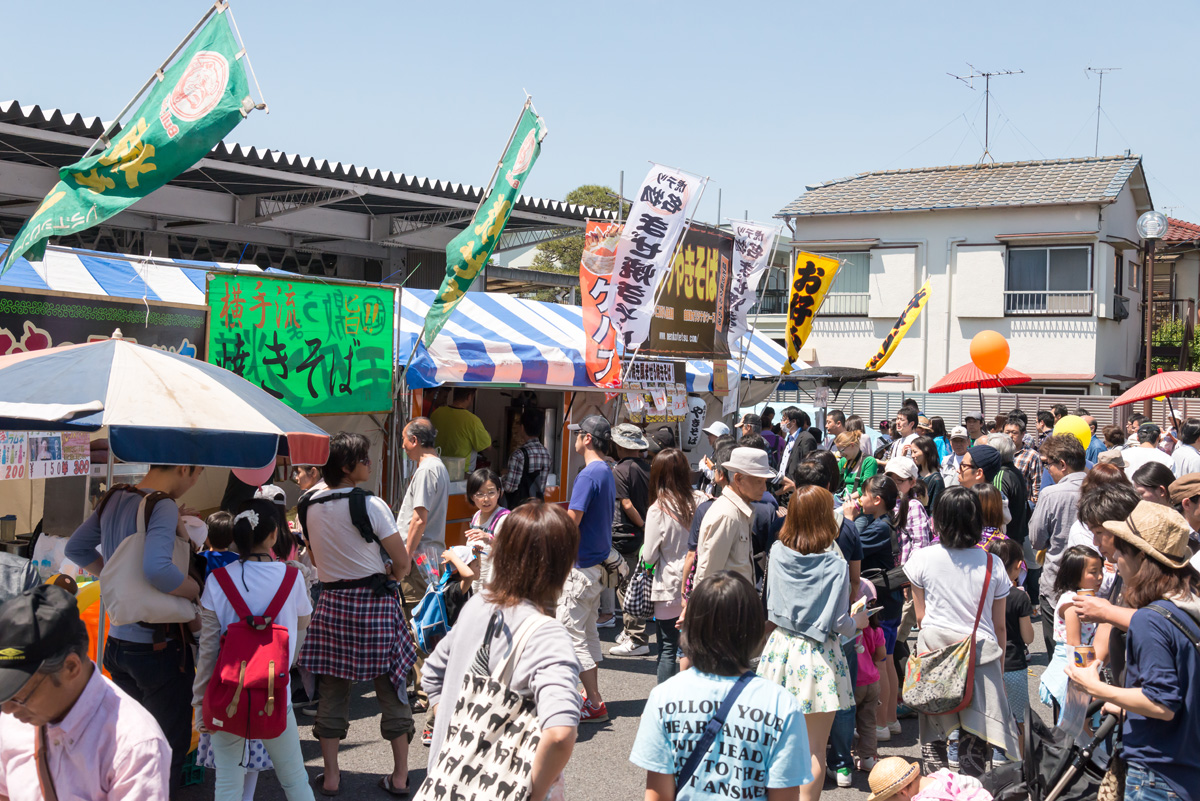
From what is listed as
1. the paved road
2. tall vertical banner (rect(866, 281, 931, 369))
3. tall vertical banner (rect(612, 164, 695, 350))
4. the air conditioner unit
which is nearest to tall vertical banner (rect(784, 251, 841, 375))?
tall vertical banner (rect(612, 164, 695, 350))

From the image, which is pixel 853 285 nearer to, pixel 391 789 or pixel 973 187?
pixel 973 187

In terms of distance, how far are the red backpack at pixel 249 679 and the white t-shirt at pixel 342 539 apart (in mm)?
697

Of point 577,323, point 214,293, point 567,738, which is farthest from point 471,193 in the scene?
point 567,738


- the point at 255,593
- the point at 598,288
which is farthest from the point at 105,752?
the point at 598,288

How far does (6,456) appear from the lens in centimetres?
425

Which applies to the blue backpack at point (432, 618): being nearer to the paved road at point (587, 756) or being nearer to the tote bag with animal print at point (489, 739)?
the paved road at point (587, 756)

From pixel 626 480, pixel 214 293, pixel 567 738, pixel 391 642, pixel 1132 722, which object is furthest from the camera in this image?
pixel 626 480

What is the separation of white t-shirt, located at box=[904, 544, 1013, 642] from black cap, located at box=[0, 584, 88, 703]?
353cm

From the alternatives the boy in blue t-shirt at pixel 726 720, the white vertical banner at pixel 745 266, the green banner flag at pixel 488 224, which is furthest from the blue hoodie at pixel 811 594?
the white vertical banner at pixel 745 266

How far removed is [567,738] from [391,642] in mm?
2316

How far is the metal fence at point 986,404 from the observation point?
20.9 meters

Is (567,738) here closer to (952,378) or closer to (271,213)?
(271,213)

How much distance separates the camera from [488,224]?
708 cm

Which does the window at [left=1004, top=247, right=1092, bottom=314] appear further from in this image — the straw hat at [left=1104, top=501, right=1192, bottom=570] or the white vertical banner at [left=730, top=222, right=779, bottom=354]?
the straw hat at [left=1104, top=501, right=1192, bottom=570]
